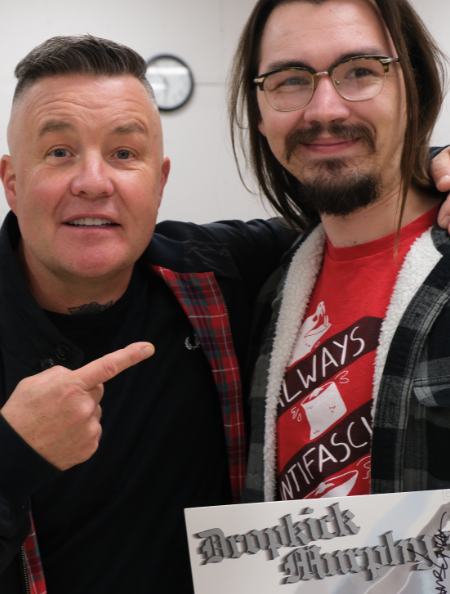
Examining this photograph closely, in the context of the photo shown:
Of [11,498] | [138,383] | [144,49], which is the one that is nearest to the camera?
[11,498]

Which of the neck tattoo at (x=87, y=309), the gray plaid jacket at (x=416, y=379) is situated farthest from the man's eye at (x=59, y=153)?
the gray plaid jacket at (x=416, y=379)

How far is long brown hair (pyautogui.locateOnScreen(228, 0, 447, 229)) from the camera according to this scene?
→ 1046 millimetres

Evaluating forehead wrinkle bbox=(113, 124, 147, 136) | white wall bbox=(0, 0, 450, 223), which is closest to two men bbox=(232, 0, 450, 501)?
forehead wrinkle bbox=(113, 124, 147, 136)

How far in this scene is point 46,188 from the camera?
3.46ft

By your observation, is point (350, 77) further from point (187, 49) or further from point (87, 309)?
point (187, 49)

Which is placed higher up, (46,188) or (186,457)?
(46,188)

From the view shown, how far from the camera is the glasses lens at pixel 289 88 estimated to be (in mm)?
1066

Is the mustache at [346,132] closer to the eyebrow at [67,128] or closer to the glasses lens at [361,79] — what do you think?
the glasses lens at [361,79]

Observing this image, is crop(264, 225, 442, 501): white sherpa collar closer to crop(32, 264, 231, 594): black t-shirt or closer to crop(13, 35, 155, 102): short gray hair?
crop(32, 264, 231, 594): black t-shirt

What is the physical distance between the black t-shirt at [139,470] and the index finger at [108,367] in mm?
301

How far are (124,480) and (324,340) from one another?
514 mm

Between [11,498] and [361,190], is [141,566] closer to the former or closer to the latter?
[11,498]

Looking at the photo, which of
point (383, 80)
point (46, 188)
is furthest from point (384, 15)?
point (46, 188)

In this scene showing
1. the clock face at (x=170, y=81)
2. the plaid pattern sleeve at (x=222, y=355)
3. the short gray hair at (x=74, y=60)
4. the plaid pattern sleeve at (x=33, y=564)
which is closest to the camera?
the plaid pattern sleeve at (x=33, y=564)
